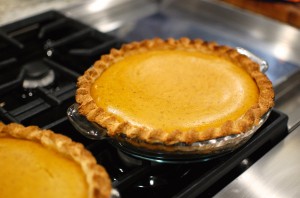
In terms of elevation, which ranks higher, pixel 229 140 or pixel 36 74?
pixel 229 140

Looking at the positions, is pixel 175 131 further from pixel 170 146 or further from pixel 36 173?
pixel 36 173

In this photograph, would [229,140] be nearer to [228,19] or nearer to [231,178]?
[231,178]

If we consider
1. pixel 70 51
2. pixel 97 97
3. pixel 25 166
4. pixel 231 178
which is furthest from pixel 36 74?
pixel 231 178

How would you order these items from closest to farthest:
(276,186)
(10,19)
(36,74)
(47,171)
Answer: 1. (47,171)
2. (276,186)
3. (36,74)
4. (10,19)

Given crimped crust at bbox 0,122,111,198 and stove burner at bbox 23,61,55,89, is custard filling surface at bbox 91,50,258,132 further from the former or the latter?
stove burner at bbox 23,61,55,89

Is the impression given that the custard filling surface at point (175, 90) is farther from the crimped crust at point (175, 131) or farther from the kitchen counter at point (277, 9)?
the kitchen counter at point (277, 9)

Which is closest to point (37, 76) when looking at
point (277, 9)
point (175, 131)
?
point (175, 131)
